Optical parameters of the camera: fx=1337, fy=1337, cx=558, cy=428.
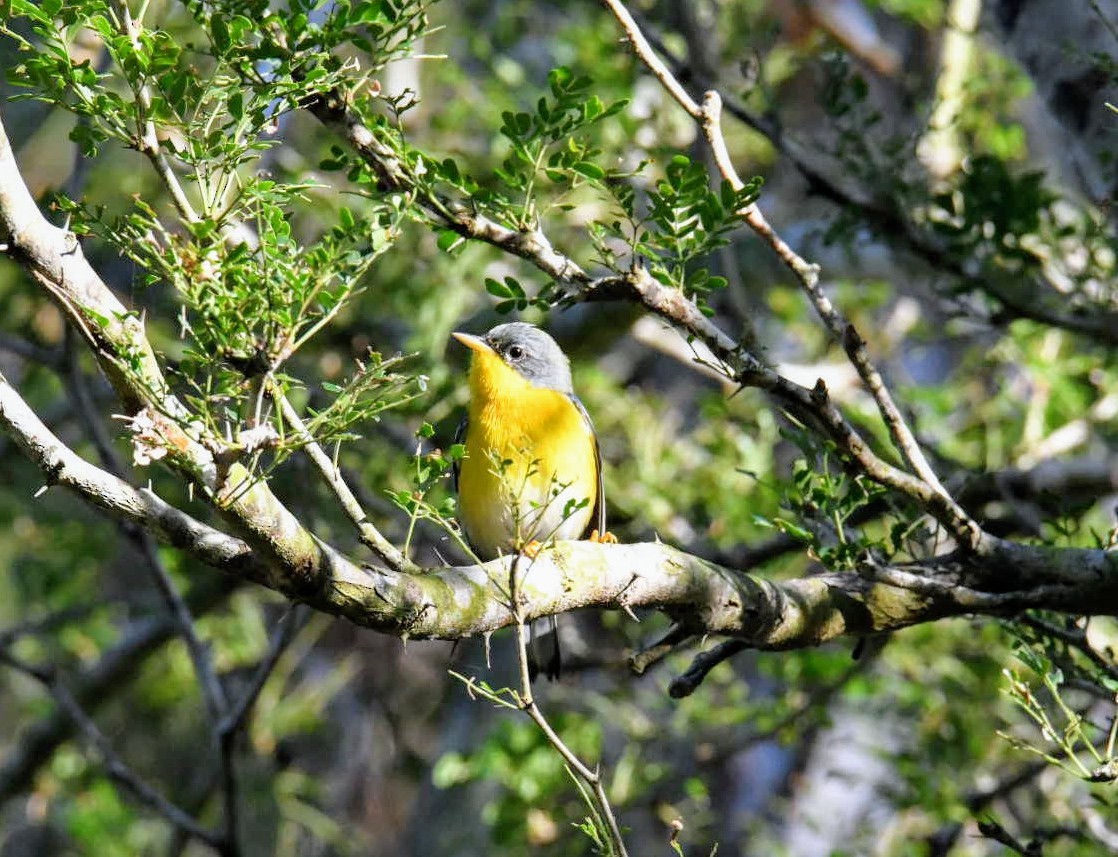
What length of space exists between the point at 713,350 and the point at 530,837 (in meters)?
4.68

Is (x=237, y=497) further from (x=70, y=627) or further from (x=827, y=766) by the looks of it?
(x=827, y=766)

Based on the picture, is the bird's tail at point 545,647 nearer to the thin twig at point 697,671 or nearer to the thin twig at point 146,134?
the thin twig at point 697,671

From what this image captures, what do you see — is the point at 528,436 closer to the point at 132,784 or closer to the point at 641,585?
the point at 641,585

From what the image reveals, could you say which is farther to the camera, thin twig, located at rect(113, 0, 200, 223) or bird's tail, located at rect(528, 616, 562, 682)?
bird's tail, located at rect(528, 616, 562, 682)

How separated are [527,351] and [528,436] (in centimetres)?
67

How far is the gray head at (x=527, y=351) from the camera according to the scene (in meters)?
5.38

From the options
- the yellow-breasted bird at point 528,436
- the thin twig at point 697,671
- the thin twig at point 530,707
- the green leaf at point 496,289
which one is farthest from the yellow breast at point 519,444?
the thin twig at point 530,707

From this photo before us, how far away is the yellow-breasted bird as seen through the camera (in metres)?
4.95

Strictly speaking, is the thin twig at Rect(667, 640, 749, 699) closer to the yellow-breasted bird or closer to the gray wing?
the yellow-breasted bird

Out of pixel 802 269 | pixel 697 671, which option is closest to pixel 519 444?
pixel 697 671

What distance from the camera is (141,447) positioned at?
210cm

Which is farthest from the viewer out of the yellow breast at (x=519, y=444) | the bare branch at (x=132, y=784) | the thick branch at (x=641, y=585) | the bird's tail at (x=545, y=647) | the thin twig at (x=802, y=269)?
the bare branch at (x=132, y=784)

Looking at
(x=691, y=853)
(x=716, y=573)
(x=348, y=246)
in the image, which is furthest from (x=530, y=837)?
(x=348, y=246)

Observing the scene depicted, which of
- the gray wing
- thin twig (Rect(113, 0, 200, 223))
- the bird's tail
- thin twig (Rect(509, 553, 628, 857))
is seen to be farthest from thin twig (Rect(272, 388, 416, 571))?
the gray wing
